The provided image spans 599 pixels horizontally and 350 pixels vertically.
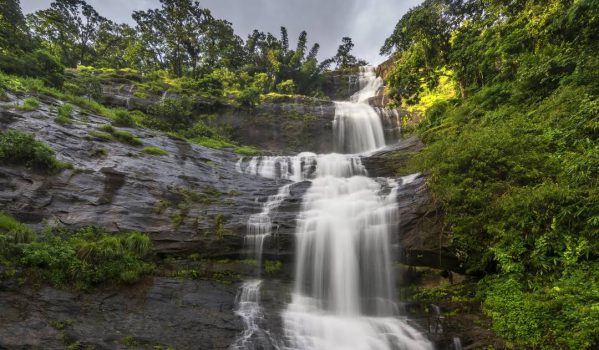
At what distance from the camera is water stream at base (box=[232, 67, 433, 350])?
7473 millimetres

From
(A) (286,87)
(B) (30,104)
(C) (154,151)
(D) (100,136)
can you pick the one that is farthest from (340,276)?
(A) (286,87)

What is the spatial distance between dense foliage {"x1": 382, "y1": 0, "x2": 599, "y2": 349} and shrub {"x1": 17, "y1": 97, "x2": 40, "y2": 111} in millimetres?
14963

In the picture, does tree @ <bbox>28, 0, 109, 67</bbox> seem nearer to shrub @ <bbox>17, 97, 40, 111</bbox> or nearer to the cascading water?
shrub @ <bbox>17, 97, 40, 111</bbox>

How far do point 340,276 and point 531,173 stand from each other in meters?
5.74

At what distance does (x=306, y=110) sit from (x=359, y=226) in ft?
53.4

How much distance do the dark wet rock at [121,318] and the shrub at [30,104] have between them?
9822 millimetres

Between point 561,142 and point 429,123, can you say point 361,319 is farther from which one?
point 429,123

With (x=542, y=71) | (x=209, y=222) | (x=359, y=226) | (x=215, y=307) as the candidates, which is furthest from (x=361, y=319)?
(x=542, y=71)

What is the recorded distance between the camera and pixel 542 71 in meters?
11.9

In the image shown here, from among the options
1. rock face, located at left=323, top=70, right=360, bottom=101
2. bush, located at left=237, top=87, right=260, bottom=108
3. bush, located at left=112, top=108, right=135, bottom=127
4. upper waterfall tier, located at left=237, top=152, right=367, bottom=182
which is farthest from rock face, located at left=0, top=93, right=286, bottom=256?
rock face, located at left=323, top=70, right=360, bottom=101

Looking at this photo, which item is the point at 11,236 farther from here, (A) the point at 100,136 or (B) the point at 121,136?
(B) the point at 121,136

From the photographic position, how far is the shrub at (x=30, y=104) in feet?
43.2

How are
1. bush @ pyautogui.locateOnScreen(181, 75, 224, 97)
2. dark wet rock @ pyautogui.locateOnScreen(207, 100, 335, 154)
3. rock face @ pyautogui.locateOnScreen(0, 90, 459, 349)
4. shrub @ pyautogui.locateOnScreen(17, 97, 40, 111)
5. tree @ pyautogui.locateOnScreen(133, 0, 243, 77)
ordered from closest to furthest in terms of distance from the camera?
rock face @ pyautogui.locateOnScreen(0, 90, 459, 349), shrub @ pyautogui.locateOnScreen(17, 97, 40, 111), dark wet rock @ pyautogui.locateOnScreen(207, 100, 335, 154), bush @ pyautogui.locateOnScreen(181, 75, 224, 97), tree @ pyautogui.locateOnScreen(133, 0, 243, 77)

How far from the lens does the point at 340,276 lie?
9711 mm
